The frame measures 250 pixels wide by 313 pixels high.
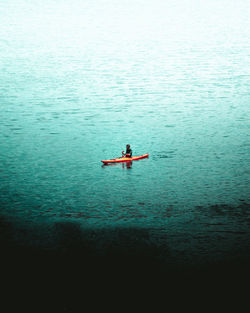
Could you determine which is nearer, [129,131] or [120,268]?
[120,268]

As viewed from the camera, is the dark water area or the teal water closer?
the dark water area

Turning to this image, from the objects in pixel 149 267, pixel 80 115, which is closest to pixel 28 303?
pixel 149 267

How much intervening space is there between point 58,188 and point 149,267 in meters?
13.2

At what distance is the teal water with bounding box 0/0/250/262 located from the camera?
Answer: 99.3 feet

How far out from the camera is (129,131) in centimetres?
5303

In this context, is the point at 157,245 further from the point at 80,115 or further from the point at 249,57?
the point at 249,57

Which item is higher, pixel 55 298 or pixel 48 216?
pixel 48 216

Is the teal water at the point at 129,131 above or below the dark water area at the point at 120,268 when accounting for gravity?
above

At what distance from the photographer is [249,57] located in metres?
100

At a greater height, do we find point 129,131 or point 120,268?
point 129,131

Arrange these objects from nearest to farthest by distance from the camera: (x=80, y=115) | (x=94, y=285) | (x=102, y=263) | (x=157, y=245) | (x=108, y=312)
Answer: (x=108, y=312) → (x=94, y=285) → (x=102, y=263) → (x=157, y=245) → (x=80, y=115)

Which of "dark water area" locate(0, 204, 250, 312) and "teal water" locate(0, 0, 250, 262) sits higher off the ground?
"teal water" locate(0, 0, 250, 262)

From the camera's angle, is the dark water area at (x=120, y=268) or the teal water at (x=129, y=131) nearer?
the dark water area at (x=120, y=268)

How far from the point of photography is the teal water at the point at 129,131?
3028cm
